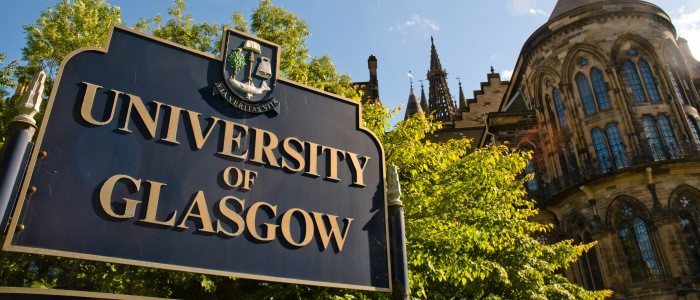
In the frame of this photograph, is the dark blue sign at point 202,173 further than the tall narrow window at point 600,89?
No

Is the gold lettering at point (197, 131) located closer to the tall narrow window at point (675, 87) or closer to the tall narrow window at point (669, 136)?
the tall narrow window at point (669, 136)

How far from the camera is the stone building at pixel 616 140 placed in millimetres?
18922

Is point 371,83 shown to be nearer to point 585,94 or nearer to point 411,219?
point 585,94

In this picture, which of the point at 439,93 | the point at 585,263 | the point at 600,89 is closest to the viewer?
the point at 585,263

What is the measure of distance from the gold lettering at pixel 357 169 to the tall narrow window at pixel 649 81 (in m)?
23.5

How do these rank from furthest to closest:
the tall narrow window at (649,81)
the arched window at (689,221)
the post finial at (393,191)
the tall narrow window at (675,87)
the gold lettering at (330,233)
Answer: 1. the tall narrow window at (675,87)
2. the tall narrow window at (649,81)
3. the arched window at (689,221)
4. the post finial at (393,191)
5. the gold lettering at (330,233)

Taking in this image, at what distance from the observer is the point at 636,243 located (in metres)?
19.3

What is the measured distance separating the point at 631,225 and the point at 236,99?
69.2 ft

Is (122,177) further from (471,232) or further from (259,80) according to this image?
(471,232)

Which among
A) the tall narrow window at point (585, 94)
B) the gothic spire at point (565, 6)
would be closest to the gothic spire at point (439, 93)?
the gothic spire at point (565, 6)

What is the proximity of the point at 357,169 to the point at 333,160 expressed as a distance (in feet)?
0.52

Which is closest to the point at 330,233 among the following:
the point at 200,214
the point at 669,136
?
the point at 200,214

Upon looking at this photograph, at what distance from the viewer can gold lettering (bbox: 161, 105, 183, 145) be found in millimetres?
2320

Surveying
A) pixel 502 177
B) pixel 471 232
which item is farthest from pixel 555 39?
pixel 471 232
